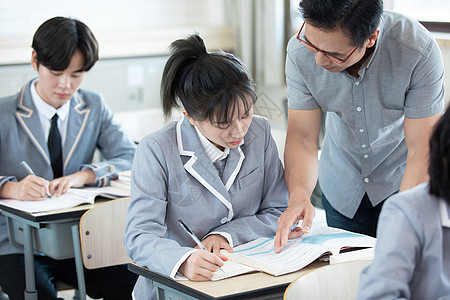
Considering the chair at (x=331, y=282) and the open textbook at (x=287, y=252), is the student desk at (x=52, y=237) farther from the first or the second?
the chair at (x=331, y=282)

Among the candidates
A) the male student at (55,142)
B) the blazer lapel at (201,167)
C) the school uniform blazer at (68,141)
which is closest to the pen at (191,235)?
the blazer lapel at (201,167)

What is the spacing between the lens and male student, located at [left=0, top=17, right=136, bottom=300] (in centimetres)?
220

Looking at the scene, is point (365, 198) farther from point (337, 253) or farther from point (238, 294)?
point (238, 294)

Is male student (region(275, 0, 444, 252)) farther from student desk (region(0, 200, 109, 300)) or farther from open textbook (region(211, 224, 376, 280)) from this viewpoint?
student desk (region(0, 200, 109, 300))

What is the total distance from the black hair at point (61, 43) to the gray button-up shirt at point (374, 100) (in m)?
0.97

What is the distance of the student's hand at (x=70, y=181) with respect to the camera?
2256 mm

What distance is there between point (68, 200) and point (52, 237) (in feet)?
0.47

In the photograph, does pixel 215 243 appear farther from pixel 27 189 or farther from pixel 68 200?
pixel 27 189

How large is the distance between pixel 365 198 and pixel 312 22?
0.65 m

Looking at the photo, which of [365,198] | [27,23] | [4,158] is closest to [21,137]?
[4,158]

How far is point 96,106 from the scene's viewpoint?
102 inches

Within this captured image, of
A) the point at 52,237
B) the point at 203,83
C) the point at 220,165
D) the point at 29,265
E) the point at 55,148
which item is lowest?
the point at 29,265

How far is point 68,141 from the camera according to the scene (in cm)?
248

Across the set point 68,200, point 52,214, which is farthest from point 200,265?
point 68,200
